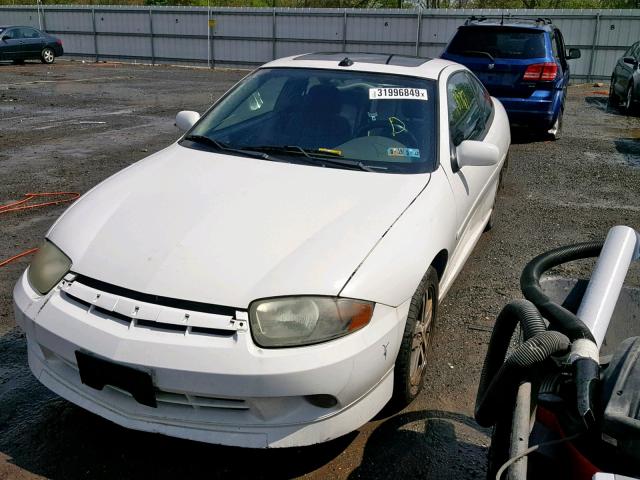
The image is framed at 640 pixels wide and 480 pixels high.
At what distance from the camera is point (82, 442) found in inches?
110

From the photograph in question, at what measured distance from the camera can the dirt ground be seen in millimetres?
2695

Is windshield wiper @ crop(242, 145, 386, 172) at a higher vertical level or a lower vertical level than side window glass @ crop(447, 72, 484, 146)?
lower

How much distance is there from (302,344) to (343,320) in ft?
0.61

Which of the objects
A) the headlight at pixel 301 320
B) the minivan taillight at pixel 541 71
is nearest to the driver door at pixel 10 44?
the minivan taillight at pixel 541 71

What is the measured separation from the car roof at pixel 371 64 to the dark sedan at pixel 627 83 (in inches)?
→ 372

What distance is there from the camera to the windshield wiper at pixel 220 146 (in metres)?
3.59

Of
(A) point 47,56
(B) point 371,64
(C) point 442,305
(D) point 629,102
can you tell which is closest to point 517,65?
(D) point 629,102

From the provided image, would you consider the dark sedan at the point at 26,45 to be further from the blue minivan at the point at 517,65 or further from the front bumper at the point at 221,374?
the front bumper at the point at 221,374

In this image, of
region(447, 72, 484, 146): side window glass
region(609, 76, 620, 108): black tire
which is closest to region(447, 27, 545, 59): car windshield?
region(447, 72, 484, 146): side window glass

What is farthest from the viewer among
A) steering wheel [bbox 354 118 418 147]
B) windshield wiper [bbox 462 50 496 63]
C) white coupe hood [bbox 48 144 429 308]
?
windshield wiper [bbox 462 50 496 63]

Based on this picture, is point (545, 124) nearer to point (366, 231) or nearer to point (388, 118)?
point (388, 118)

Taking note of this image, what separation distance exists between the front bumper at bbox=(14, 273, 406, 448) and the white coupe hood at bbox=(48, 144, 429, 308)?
0.18 metres

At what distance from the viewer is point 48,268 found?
2.76m

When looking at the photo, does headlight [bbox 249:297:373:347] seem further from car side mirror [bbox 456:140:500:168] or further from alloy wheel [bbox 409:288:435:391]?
car side mirror [bbox 456:140:500:168]
